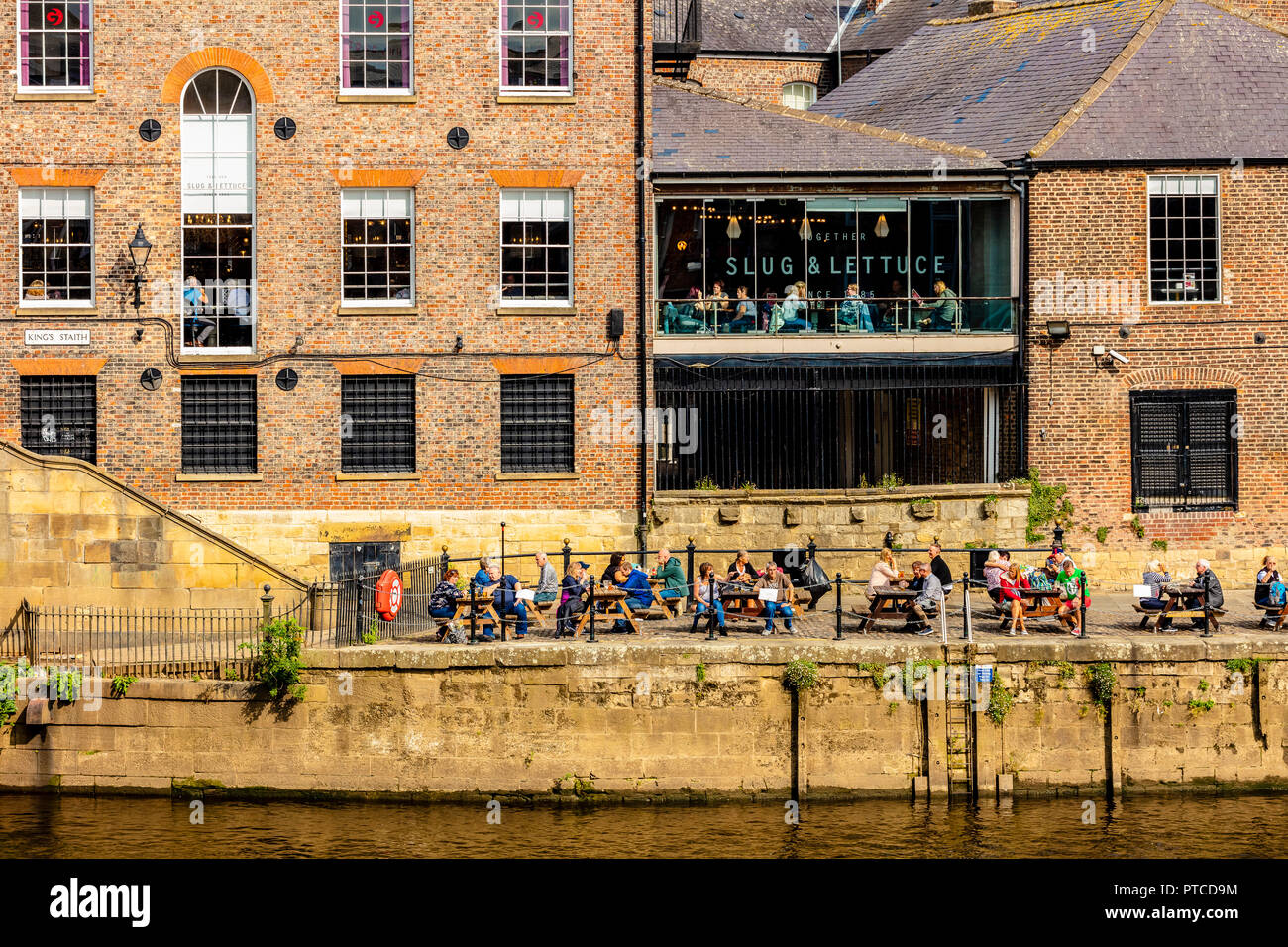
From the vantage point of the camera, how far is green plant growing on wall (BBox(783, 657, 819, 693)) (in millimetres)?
22094

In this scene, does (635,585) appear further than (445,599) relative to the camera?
Yes

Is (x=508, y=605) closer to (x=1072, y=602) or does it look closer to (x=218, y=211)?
(x=1072, y=602)

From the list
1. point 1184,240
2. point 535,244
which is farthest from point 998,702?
point 535,244

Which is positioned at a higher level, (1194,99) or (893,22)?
(893,22)

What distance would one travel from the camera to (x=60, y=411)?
2812 cm

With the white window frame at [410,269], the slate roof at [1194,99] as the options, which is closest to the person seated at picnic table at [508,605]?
the white window frame at [410,269]

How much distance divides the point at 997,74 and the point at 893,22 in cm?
1560

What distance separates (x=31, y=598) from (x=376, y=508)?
5922 millimetres

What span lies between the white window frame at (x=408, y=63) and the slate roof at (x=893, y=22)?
2138 cm

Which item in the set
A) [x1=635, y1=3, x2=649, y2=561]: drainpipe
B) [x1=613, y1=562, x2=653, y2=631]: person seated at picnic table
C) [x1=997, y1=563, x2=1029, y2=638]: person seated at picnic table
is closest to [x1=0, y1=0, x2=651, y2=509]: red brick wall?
[x1=635, y1=3, x2=649, y2=561]: drainpipe

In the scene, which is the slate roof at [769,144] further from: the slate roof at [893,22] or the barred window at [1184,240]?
the slate roof at [893,22]

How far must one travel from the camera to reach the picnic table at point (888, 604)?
2317 centimetres

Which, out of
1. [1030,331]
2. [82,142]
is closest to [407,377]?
[82,142]

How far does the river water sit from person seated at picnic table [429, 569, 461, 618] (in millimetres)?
2557
